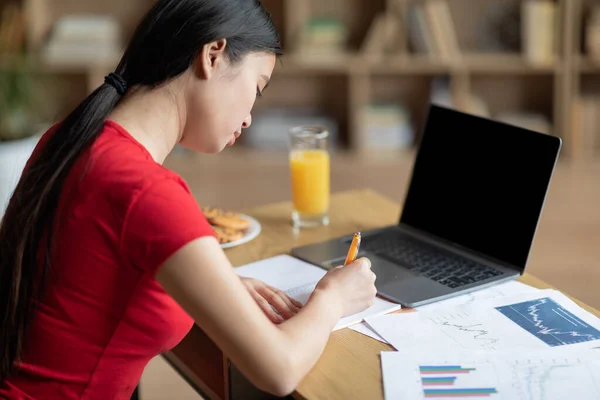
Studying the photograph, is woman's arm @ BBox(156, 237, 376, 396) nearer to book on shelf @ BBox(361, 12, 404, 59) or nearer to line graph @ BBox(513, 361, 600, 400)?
line graph @ BBox(513, 361, 600, 400)

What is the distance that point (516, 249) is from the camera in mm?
1560

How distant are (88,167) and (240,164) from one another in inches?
114

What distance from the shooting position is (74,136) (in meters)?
1.25

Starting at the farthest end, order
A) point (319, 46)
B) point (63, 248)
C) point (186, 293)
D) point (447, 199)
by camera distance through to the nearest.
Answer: point (319, 46), point (447, 199), point (63, 248), point (186, 293)

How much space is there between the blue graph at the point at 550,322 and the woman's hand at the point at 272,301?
0.34m

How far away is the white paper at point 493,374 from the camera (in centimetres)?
113

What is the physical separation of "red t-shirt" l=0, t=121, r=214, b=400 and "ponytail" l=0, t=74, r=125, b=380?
2 cm

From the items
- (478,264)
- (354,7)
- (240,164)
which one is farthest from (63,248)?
(354,7)

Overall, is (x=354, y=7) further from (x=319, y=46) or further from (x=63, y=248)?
(x=63, y=248)

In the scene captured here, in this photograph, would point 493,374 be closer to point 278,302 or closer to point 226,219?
point 278,302

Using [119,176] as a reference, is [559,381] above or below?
below

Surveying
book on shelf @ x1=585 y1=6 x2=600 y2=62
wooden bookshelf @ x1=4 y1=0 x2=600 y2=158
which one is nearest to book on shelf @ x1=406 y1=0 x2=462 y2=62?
wooden bookshelf @ x1=4 y1=0 x2=600 y2=158

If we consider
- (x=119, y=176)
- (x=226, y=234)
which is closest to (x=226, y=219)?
(x=226, y=234)

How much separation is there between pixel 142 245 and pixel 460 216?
790mm
